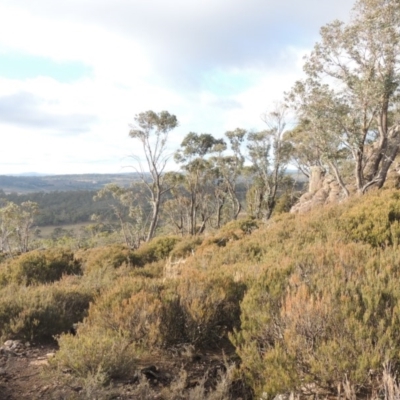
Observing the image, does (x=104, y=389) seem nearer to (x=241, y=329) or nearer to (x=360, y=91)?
(x=241, y=329)

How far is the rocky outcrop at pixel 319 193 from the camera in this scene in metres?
24.8

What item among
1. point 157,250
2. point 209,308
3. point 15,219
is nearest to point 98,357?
point 209,308

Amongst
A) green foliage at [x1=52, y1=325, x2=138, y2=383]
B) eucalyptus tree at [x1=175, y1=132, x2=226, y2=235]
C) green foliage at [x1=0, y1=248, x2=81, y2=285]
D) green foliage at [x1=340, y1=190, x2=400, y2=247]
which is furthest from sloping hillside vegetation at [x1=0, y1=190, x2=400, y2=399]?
eucalyptus tree at [x1=175, y1=132, x2=226, y2=235]

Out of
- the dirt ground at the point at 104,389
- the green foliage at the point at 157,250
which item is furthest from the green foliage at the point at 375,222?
the green foliage at the point at 157,250

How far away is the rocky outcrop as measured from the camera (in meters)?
24.8

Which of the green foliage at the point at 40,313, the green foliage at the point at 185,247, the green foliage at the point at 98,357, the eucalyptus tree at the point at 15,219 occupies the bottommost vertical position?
the eucalyptus tree at the point at 15,219

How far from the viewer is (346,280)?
Result: 15.6 feet

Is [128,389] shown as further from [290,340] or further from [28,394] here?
[290,340]

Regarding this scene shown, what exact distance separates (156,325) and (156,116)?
25261 millimetres

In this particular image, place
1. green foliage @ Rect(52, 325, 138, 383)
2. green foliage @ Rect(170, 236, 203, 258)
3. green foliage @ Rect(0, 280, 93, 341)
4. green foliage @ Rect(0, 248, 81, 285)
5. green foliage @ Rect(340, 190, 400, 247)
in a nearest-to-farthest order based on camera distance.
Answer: green foliage @ Rect(52, 325, 138, 383) < green foliage @ Rect(0, 280, 93, 341) < green foliage @ Rect(340, 190, 400, 247) < green foliage @ Rect(0, 248, 81, 285) < green foliage @ Rect(170, 236, 203, 258)

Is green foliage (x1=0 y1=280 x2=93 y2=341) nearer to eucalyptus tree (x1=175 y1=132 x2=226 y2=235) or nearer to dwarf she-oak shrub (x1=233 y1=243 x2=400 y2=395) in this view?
dwarf she-oak shrub (x1=233 y1=243 x2=400 y2=395)

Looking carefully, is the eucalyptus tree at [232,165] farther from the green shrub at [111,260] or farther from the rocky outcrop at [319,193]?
the green shrub at [111,260]

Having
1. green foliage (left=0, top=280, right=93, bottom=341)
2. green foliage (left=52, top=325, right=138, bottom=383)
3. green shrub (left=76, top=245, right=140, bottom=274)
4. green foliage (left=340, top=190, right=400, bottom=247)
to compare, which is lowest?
green shrub (left=76, top=245, right=140, bottom=274)

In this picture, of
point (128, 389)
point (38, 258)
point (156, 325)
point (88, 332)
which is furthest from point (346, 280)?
point (38, 258)
